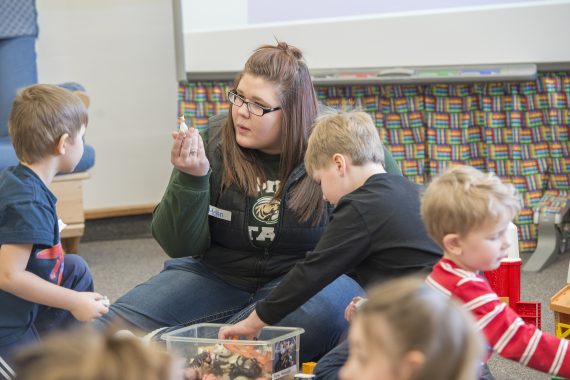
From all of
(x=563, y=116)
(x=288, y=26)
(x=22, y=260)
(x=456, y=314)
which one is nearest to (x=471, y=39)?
(x=563, y=116)

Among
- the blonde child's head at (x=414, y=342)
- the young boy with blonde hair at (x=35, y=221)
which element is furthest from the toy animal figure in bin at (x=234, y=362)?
the blonde child's head at (x=414, y=342)

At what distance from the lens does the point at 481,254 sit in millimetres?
1291

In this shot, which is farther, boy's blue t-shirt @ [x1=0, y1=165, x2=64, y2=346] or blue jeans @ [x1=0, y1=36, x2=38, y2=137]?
blue jeans @ [x1=0, y1=36, x2=38, y2=137]

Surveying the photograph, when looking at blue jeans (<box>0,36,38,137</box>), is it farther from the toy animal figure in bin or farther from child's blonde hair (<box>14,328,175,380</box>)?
child's blonde hair (<box>14,328,175,380</box>)

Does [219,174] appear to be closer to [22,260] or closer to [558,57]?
[22,260]

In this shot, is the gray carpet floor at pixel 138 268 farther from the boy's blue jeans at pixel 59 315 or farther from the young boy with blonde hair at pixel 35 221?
the young boy with blonde hair at pixel 35 221

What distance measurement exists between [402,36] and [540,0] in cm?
44

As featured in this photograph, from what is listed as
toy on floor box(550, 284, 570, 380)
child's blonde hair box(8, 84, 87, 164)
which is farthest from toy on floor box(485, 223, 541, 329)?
child's blonde hair box(8, 84, 87, 164)

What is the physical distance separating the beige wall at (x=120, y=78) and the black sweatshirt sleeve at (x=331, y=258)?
6.83 ft

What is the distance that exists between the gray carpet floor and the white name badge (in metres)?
0.71

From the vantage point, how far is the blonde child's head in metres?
0.85

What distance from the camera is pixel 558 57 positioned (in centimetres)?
258

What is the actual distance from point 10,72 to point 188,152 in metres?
1.65

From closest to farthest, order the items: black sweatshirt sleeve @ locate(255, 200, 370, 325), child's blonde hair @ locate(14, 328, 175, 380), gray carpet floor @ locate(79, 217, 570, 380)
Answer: child's blonde hair @ locate(14, 328, 175, 380) → black sweatshirt sleeve @ locate(255, 200, 370, 325) → gray carpet floor @ locate(79, 217, 570, 380)
